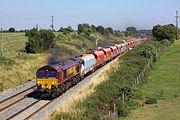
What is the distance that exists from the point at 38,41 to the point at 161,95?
123 feet

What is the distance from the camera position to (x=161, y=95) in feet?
120

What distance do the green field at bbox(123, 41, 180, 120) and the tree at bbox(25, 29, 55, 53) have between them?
22.2 metres

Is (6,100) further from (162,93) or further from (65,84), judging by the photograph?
(162,93)

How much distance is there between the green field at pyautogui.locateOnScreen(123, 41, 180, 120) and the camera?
27938 mm

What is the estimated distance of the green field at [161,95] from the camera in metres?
27.9

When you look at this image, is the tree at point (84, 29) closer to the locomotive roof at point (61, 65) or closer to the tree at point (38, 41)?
the tree at point (38, 41)

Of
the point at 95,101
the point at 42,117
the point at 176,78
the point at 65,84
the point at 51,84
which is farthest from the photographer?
the point at 176,78

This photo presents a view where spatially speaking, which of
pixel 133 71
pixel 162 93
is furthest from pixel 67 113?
pixel 133 71

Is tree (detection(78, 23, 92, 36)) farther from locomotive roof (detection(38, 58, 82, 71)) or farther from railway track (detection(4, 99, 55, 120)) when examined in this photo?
railway track (detection(4, 99, 55, 120))

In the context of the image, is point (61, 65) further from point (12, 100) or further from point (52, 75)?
point (12, 100)

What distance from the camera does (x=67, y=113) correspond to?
976 inches

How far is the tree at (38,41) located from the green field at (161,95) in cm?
2222

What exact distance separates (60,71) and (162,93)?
10.1 m

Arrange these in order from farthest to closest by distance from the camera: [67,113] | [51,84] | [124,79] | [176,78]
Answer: [176,78], [124,79], [51,84], [67,113]
